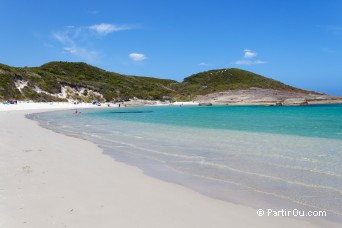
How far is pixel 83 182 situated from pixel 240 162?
18.6 ft

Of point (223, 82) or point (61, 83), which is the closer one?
point (61, 83)

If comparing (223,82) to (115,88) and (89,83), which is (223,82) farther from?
(89,83)

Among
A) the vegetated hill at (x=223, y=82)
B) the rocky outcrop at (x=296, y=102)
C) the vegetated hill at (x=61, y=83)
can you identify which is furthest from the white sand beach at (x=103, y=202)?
the vegetated hill at (x=223, y=82)

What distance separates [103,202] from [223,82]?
541ft

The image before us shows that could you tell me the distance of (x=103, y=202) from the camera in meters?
6.50

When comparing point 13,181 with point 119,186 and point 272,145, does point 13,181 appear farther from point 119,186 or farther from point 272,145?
point 272,145

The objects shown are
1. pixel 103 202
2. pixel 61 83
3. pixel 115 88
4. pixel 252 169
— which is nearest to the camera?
pixel 103 202

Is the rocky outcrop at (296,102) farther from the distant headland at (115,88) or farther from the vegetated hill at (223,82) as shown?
the vegetated hill at (223,82)

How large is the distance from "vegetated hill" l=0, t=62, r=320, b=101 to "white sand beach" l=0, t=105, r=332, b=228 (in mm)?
72698

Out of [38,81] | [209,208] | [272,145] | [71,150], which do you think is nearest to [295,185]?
[209,208]

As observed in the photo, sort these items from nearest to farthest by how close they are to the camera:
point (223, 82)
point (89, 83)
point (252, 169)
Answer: point (252, 169), point (89, 83), point (223, 82)

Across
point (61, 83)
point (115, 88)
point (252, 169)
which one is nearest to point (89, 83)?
A: point (115, 88)

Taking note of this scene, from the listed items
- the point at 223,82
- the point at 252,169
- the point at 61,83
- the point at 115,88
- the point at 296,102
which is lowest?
the point at 252,169

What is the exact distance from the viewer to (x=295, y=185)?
8.26 metres
